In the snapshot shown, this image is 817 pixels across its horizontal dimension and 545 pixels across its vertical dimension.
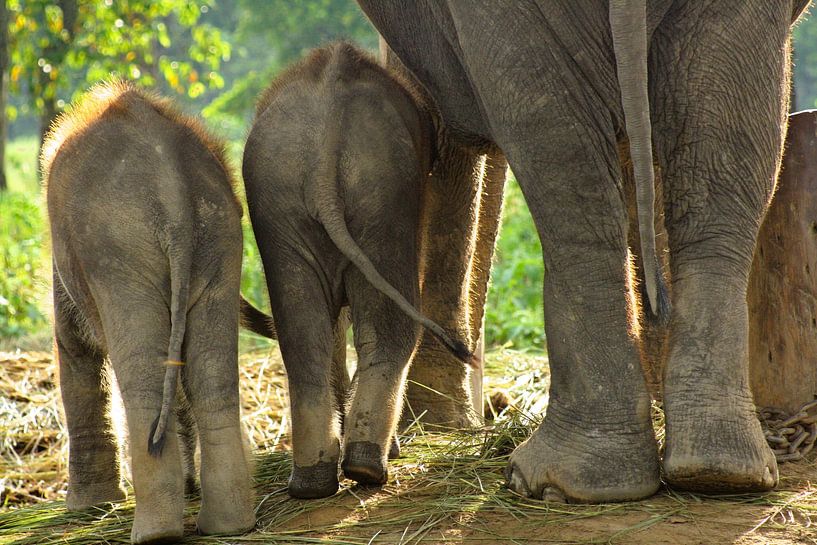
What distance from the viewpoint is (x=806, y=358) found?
3742 mm

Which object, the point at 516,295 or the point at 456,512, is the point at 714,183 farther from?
the point at 516,295

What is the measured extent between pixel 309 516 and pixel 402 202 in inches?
35.8

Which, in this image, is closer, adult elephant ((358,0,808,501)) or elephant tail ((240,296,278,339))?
adult elephant ((358,0,808,501))

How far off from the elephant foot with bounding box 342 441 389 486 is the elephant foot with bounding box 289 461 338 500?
0.15ft

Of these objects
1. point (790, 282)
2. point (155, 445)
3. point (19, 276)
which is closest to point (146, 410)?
point (155, 445)

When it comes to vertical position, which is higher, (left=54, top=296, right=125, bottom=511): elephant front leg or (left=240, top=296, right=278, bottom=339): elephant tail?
(left=240, top=296, right=278, bottom=339): elephant tail

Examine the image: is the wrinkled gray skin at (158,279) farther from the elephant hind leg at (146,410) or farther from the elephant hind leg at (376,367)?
the elephant hind leg at (376,367)

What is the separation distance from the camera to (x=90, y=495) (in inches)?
145

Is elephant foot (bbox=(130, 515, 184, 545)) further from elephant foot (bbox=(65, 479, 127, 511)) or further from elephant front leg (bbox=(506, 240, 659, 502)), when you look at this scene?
elephant front leg (bbox=(506, 240, 659, 502))

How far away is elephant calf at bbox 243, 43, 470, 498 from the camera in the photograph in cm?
330

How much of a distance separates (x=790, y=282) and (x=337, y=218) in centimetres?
150

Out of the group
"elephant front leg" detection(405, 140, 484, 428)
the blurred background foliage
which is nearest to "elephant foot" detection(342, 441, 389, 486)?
"elephant front leg" detection(405, 140, 484, 428)

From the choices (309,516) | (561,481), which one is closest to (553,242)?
(561,481)

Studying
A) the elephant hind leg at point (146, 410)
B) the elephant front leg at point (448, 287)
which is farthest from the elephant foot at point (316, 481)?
the elephant front leg at point (448, 287)
